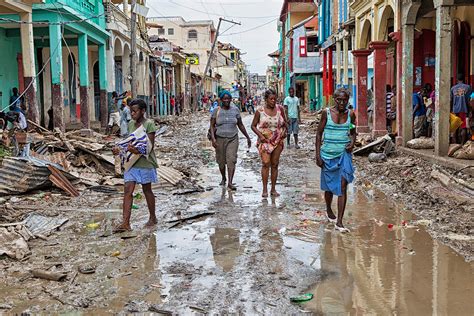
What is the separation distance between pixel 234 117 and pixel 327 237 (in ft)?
12.1

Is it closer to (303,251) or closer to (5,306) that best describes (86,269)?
(5,306)

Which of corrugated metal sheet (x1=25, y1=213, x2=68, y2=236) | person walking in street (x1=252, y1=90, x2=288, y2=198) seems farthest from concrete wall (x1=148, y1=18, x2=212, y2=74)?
corrugated metal sheet (x1=25, y1=213, x2=68, y2=236)

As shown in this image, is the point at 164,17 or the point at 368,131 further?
the point at 164,17

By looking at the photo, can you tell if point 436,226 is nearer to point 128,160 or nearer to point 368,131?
point 128,160

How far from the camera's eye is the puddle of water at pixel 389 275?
13.1 feet

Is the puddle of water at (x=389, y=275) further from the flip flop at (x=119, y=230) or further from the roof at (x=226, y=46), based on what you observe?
the roof at (x=226, y=46)

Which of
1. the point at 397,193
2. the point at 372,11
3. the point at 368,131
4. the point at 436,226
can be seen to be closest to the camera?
the point at 436,226

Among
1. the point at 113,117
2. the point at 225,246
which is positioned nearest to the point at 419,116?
the point at 225,246

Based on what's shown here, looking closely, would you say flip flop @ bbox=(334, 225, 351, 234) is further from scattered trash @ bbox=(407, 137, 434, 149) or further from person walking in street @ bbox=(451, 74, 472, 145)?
person walking in street @ bbox=(451, 74, 472, 145)

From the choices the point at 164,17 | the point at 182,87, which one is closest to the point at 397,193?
the point at 182,87

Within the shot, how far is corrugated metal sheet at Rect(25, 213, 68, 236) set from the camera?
20.9 feet

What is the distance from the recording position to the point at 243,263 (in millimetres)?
5094

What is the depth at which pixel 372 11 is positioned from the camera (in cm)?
→ 1669

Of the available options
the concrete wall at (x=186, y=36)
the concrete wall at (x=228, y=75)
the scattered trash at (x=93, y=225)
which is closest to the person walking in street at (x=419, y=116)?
the scattered trash at (x=93, y=225)
